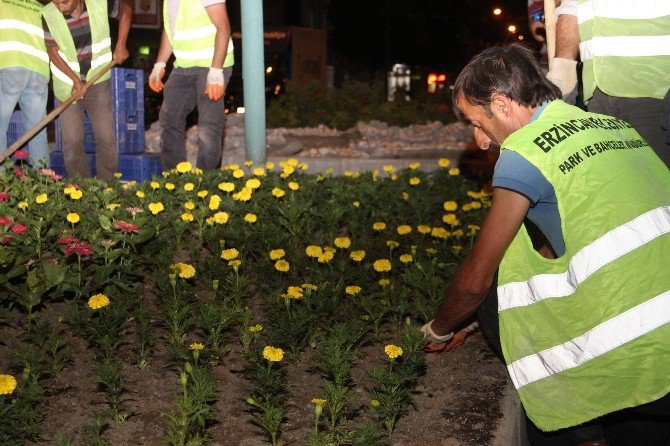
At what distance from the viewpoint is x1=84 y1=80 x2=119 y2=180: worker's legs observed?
7.19 metres

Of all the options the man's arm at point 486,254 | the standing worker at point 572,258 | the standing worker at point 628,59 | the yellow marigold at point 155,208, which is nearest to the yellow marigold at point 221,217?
the yellow marigold at point 155,208

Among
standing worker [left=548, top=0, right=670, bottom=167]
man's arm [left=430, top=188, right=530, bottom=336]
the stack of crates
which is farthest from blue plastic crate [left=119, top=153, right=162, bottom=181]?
man's arm [left=430, top=188, right=530, bottom=336]

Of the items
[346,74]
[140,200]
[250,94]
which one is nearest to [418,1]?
[346,74]

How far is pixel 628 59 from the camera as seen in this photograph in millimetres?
3840

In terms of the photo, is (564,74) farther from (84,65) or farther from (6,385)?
(84,65)

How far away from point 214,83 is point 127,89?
96cm

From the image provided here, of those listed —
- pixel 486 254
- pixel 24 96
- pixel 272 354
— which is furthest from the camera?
pixel 24 96

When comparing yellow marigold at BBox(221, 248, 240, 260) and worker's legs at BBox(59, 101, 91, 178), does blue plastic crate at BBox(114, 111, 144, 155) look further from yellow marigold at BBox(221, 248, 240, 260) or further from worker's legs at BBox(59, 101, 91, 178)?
yellow marigold at BBox(221, 248, 240, 260)

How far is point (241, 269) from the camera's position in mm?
4512

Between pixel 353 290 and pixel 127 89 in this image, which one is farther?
pixel 127 89

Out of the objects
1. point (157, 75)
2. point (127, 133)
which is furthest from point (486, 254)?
point (127, 133)

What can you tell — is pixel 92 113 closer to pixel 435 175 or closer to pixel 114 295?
pixel 435 175

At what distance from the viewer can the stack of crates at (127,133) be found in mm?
7453

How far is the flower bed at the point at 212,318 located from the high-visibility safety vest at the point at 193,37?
1.93 metres
